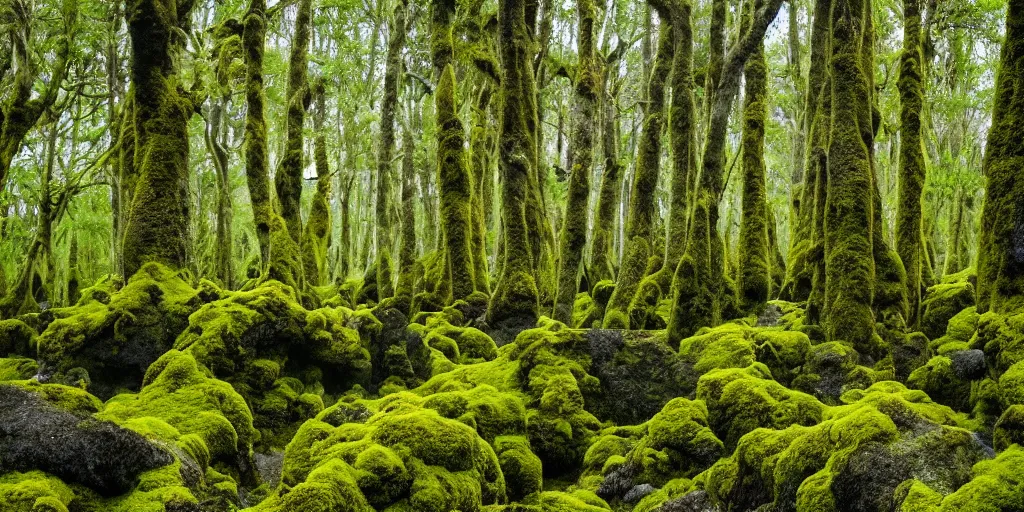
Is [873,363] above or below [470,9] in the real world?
below

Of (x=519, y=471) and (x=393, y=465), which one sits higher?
(x=393, y=465)

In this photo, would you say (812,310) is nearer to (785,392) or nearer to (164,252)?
(785,392)

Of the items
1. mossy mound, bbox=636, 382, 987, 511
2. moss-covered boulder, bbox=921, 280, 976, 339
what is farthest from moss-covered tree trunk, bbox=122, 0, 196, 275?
moss-covered boulder, bbox=921, 280, 976, 339

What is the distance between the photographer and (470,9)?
21.2 metres

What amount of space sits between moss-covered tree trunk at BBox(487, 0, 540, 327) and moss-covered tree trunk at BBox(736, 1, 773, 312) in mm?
4288

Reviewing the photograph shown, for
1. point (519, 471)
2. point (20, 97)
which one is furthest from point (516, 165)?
point (20, 97)

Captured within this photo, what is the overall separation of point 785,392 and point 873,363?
7.34 ft

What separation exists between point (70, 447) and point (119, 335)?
5316mm

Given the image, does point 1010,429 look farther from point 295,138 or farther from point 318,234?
point 318,234

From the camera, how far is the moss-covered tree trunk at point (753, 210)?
52.8 feet

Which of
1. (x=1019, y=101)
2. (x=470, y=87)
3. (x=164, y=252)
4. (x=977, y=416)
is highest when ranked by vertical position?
(x=470, y=87)

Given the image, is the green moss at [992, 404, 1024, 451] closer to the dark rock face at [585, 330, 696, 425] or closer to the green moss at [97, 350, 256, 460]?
the dark rock face at [585, 330, 696, 425]

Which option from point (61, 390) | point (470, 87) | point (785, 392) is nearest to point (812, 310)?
point (785, 392)

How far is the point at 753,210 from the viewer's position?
55.6 ft
